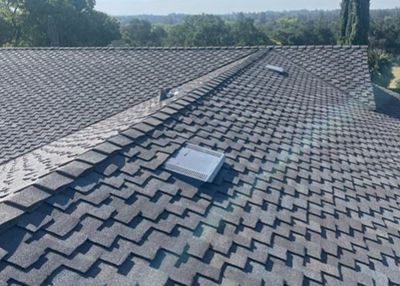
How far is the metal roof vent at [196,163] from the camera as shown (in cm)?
491

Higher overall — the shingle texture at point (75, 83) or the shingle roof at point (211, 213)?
the shingle texture at point (75, 83)

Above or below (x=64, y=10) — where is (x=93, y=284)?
below

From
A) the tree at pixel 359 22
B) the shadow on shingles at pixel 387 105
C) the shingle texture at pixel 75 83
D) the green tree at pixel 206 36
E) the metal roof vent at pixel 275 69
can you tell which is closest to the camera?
the shingle texture at pixel 75 83

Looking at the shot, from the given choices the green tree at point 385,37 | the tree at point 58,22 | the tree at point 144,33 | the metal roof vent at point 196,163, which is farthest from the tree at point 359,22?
the tree at point 144,33

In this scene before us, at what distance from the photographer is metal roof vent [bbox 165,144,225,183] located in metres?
4.91

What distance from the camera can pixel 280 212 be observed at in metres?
4.84

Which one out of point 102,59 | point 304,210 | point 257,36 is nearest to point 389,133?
point 304,210

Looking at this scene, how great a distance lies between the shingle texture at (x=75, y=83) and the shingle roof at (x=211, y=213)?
3105 mm

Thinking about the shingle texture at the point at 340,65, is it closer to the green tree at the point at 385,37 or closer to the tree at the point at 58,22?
the tree at the point at 58,22

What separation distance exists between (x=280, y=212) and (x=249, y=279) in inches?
55.6

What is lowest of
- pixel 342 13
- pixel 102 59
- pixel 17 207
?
pixel 17 207

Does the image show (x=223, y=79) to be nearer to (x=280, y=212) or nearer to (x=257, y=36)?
(x=280, y=212)

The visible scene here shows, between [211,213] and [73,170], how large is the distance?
1645 millimetres

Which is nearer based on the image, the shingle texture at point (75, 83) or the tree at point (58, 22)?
the shingle texture at point (75, 83)
